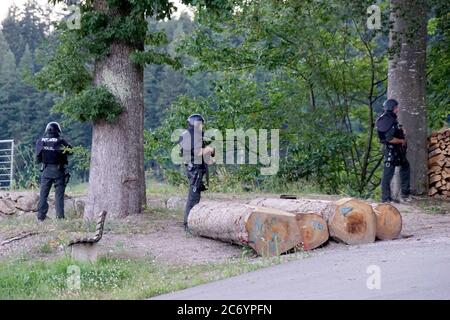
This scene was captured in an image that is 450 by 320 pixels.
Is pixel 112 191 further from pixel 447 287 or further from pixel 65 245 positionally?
pixel 447 287

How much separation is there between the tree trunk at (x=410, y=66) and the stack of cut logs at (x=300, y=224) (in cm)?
517

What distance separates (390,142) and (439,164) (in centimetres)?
240

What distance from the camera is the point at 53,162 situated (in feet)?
49.2

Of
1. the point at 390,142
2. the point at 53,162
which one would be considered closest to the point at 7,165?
the point at 53,162

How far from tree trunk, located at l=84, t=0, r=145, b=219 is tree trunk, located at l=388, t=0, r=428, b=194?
558 cm


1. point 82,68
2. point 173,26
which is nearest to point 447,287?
point 82,68

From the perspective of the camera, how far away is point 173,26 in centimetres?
8138

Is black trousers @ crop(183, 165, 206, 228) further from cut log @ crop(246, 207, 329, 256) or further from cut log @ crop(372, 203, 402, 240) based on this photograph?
cut log @ crop(372, 203, 402, 240)

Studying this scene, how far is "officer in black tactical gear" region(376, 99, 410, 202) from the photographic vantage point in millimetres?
15125

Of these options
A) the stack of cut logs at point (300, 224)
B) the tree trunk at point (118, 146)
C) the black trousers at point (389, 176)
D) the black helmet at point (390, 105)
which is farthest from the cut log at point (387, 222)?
the tree trunk at point (118, 146)

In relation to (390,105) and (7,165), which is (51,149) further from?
(7,165)

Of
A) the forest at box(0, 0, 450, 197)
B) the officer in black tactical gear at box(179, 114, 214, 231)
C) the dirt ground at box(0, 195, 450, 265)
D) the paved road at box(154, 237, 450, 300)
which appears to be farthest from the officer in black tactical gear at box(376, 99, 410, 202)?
the paved road at box(154, 237, 450, 300)

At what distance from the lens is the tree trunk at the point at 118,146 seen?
13.8 metres

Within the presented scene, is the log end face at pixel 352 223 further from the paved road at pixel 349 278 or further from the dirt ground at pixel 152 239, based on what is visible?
the paved road at pixel 349 278
